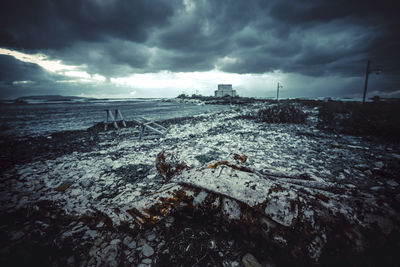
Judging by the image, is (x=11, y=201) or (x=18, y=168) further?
(x=18, y=168)

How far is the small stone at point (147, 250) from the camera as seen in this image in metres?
1.63

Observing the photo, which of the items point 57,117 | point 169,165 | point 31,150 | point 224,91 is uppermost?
point 224,91

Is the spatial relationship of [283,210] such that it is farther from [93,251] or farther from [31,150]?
[31,150]

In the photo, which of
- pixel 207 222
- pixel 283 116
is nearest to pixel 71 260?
pixel 207 222

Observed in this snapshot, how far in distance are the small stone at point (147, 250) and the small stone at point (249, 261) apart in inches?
39.6

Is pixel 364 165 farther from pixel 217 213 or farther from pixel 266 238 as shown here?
pixel 217 213

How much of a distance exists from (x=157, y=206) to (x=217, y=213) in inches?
29.9

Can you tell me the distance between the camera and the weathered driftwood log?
1.29 metres

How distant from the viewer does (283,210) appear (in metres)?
1.43

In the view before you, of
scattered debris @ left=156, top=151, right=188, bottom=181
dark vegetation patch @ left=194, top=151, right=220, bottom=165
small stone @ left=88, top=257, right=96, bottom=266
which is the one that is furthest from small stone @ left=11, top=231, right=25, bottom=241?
dark vegetation patch @ left=194, top=151, right=220, bottom=165

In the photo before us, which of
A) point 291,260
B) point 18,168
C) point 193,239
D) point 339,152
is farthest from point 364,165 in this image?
point 18,168

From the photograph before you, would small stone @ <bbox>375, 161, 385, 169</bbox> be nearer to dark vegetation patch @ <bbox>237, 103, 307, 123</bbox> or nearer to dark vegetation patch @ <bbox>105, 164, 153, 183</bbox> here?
dark vegetation patch @ <bbox>105, 164, 153, 183</bbox>

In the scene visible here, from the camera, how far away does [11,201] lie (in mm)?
2699

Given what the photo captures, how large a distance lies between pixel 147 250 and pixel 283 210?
1538 mm
